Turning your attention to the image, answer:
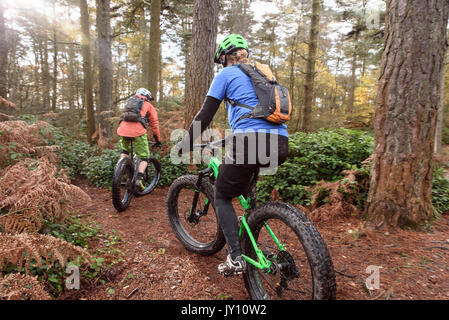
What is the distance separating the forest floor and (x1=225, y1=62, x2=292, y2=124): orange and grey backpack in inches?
72.3

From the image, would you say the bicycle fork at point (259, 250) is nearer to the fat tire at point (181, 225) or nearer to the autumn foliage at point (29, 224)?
the fat tire at point (181, 225)

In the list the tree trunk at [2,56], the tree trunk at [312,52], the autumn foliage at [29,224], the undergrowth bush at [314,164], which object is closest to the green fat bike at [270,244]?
the autumn foliage at [29,224]

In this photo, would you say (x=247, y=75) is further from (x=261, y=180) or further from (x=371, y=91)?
(x=371, y=91)

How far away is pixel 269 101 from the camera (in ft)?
6.91

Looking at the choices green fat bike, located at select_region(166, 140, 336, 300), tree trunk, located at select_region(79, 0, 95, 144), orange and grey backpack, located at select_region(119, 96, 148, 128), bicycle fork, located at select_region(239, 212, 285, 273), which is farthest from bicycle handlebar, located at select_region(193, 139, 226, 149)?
tree trunk, located at select_region(79, 0, 95, 144)

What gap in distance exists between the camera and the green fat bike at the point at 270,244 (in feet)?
5.91

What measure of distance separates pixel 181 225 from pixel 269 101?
241cm

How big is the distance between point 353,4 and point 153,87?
995 centimetres

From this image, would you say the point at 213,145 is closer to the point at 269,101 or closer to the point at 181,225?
the point at 269,101

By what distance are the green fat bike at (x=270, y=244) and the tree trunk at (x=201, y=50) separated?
3253 mm

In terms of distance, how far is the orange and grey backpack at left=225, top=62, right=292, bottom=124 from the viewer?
2104 mm

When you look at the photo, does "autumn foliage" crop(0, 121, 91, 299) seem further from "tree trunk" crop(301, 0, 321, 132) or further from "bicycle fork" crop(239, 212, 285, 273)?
"tree trunk" crop(301, 0, 321, 132)

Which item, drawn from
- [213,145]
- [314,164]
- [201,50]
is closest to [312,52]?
[201,50]

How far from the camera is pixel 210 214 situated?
404 cm
